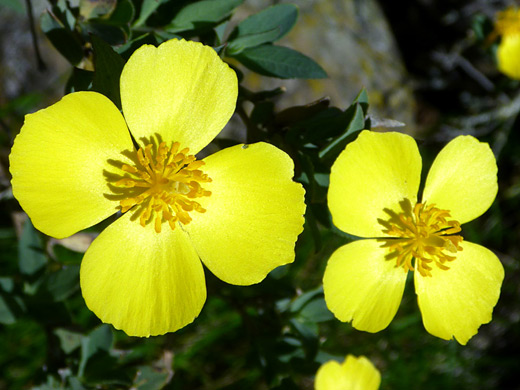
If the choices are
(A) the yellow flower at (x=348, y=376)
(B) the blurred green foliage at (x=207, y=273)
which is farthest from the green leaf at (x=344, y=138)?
(A) the yellow flower at (x=348, y=376)

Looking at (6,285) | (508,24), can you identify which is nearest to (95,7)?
(6,285)

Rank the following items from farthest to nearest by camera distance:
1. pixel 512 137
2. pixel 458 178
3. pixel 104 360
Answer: pixel 512 137, pixel 104 360, pixel 458 178

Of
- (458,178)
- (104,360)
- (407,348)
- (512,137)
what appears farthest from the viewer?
(512,137)

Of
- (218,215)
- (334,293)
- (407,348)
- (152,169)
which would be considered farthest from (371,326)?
(407,348)

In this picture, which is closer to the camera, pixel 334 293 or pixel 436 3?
pixel 334 293

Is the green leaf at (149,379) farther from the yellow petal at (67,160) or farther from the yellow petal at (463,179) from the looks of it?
the yellow petal at (463,179)

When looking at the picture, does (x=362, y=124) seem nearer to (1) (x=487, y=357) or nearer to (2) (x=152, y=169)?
(2) (x=152, y=169)

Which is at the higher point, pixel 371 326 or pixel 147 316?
pixel 147 316
